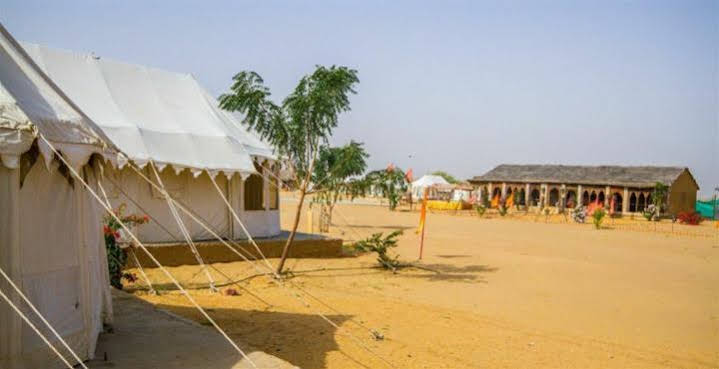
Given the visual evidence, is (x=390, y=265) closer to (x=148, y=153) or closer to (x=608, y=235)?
(x=148, y=153)

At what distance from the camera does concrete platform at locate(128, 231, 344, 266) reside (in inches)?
516

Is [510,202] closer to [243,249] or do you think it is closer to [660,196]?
[660,196]

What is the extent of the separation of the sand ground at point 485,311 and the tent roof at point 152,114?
263 centimetres

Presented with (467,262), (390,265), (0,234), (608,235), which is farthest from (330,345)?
(608,235)

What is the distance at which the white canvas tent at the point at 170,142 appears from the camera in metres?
13.5

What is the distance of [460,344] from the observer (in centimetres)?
812

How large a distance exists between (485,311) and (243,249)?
591 centimetres

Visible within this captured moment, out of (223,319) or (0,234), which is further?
(223,319)

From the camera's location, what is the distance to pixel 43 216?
558 centimetres

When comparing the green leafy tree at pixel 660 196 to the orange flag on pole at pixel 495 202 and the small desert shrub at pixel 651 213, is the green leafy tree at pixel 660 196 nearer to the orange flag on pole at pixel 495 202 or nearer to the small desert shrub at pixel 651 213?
the small desert shrub at pixel 651 213

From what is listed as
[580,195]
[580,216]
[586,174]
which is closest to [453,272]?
[580,216]

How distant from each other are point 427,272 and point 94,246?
9.57 m

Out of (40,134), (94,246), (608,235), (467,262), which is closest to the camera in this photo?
(40,134)

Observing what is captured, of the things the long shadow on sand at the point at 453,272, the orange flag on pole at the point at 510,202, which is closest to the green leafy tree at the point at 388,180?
the long shadow on sand at the point at 453,272
